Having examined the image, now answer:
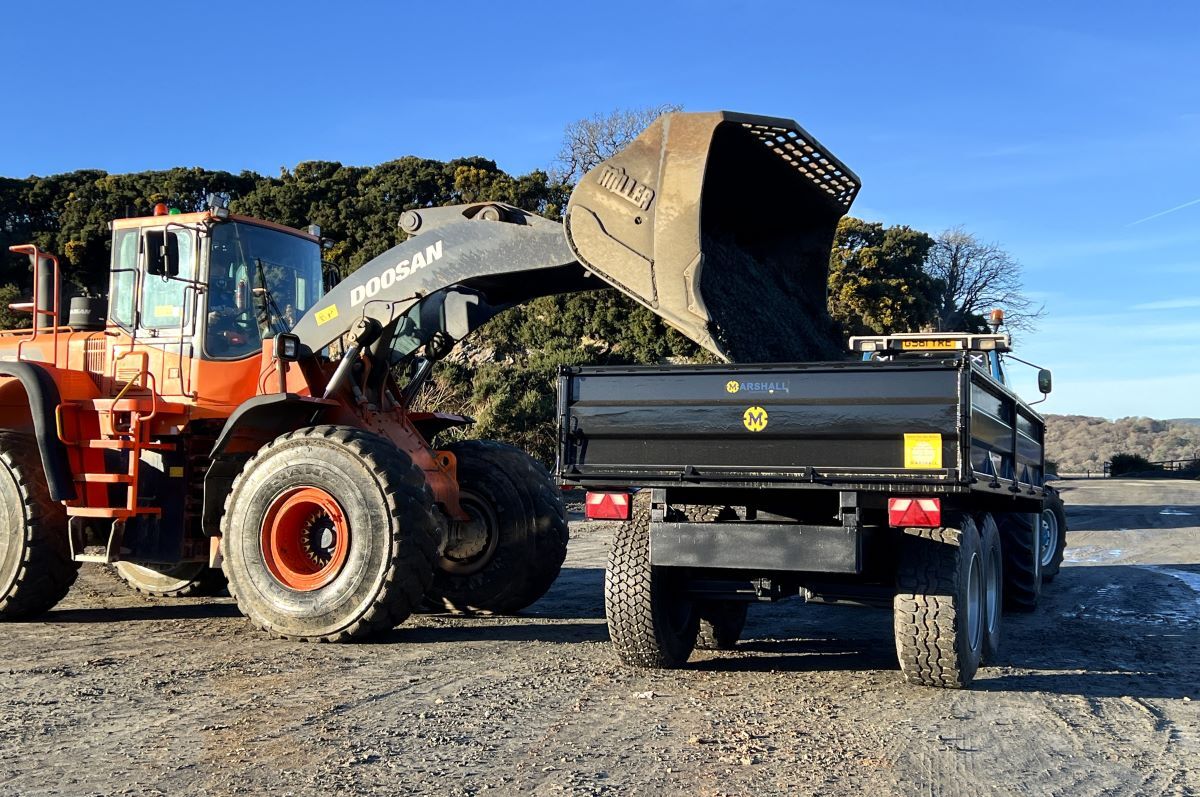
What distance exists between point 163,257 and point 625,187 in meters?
3.50

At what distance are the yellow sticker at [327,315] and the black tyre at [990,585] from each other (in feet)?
15.9

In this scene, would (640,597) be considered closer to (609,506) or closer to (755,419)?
(609,506)

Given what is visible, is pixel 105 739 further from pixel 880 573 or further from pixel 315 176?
pixel 315 176

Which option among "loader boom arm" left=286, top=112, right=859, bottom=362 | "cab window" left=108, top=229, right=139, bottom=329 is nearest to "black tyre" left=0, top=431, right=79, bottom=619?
"cab window" left=108, top=229, right=139, bottom=329

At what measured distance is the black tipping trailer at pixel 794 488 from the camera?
19.6 feet

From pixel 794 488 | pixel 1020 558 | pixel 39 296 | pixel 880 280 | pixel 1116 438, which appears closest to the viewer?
pixel 794 488

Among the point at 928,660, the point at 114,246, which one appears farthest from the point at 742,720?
the point at 114,246

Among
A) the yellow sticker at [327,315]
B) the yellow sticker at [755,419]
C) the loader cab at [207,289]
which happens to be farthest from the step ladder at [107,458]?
the yellow sticker at [755,419]

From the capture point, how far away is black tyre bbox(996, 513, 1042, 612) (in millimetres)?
9820

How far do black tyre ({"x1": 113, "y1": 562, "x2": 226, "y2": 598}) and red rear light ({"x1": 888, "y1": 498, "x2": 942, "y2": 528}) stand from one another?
643 centimetres

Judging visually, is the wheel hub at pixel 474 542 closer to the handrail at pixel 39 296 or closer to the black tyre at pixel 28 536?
the black tyre at pixel 28 536

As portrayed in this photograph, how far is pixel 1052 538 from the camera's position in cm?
1217

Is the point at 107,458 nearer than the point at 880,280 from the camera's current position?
Yes

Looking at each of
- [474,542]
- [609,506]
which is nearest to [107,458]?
[474,542]
